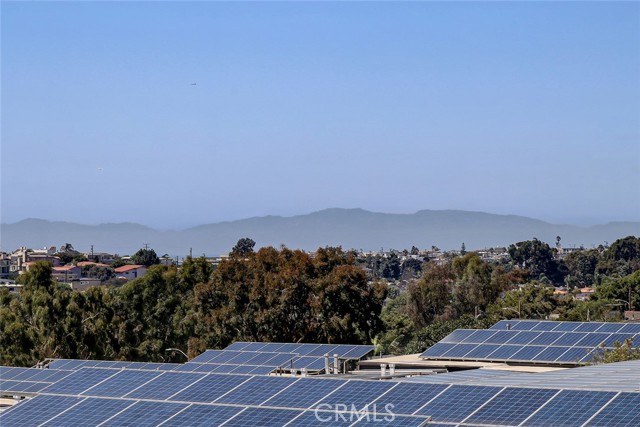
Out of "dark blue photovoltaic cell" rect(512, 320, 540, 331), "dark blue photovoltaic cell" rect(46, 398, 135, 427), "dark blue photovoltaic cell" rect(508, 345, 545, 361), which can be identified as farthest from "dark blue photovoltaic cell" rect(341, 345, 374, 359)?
"dark blue photovoltaic cell" rect(46, 398, 135, 427)

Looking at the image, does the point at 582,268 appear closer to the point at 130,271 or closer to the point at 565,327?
the point at 130,271

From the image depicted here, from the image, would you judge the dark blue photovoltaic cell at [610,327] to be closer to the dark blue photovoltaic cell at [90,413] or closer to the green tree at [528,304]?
the dark blue photovoltaic cell at [90,413]

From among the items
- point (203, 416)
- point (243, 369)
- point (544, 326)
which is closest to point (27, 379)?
point (243, 369)

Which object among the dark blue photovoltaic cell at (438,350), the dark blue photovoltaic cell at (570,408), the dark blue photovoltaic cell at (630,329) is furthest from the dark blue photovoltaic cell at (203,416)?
the dark blue photovoltaic cell at (630,329)

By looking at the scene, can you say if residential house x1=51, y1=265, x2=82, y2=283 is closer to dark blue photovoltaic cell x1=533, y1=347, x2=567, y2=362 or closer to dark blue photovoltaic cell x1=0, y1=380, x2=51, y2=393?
dark blue photovoltaic cell x1=533, y1=347, x2=567, y2=362

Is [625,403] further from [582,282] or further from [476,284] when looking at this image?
[582,282]

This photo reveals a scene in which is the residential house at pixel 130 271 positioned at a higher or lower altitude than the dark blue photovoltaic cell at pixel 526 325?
higher
